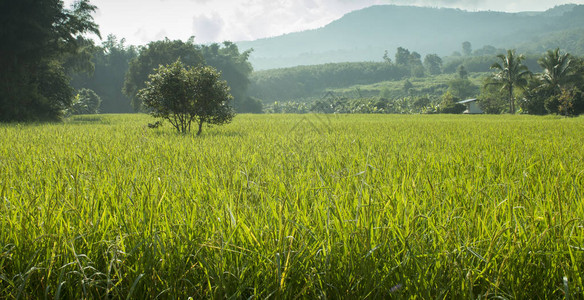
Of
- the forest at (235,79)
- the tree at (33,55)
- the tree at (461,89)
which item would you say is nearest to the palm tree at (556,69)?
the forest at (235,79)

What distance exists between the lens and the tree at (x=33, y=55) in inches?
647

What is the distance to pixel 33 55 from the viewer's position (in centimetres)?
1753

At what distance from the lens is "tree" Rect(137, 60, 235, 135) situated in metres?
10.2

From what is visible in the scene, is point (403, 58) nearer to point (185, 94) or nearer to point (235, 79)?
point (235, 79)

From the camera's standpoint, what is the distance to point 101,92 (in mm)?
59500

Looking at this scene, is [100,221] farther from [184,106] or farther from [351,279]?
[184,106]

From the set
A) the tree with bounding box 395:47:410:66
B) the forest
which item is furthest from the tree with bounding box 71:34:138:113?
the tree with bounding box 395:47:410:66

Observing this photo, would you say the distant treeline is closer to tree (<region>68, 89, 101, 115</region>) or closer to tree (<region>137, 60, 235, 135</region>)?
tree (<region>68, 89, 101, 115</region>)

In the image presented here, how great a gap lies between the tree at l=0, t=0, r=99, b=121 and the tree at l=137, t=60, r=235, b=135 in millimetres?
10878

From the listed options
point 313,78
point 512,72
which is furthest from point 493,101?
point 313,78

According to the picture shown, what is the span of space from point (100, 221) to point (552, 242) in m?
2.11

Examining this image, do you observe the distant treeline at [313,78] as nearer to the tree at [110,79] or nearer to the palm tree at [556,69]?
the tree at [110,79]

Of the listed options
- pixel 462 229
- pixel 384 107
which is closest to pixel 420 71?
pixel 384 107

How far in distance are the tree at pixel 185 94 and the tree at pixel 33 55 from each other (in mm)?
10878
